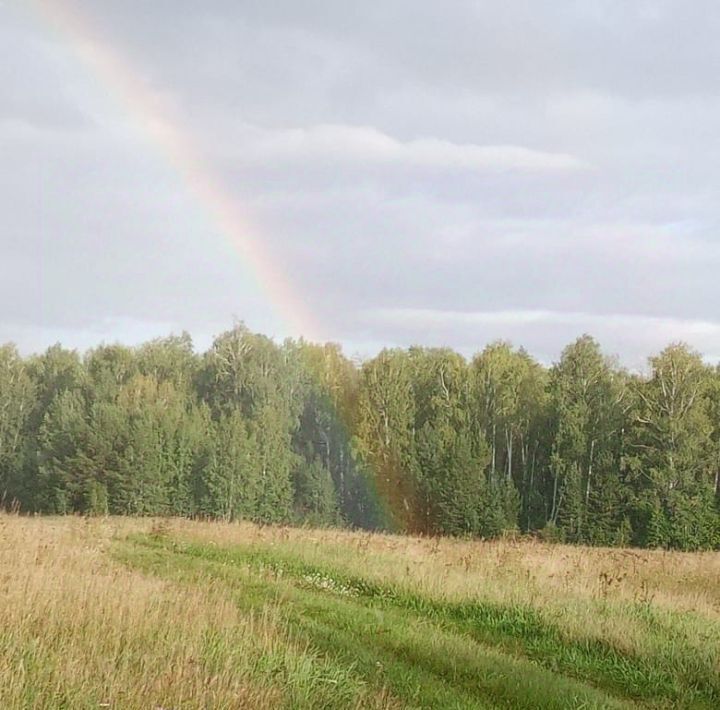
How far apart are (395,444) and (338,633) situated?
1770 inches

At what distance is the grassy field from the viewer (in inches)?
227

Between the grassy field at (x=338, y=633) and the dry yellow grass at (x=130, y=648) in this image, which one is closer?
the dry yellow grass at (x=130, y=648)

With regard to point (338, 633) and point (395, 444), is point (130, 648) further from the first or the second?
point (395, 444)

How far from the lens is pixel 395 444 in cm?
5384

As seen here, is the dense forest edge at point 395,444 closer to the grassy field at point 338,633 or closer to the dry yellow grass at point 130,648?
the grassy field at point 338,633

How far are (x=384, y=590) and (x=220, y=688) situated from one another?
753 cm

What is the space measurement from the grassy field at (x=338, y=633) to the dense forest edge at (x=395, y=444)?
96.6 ft

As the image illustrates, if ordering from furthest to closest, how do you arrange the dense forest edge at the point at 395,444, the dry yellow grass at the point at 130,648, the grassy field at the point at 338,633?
the dense forest edge at the point at 395,444, the grassy field at the point at 338,633, the dry yellow grass at the point at 130,648

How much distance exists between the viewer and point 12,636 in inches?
243

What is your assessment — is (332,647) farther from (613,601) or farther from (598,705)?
(613,601)

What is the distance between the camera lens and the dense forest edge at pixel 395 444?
4488cm

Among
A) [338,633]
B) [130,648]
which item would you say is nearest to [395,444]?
[338,633]

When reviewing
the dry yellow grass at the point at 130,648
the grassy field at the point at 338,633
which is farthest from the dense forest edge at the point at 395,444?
the dry yellow grass at the point at 130,648

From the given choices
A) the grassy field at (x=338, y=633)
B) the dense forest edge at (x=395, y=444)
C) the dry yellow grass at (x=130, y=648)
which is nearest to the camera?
the dry yellow grass at (x=130, y=648)
